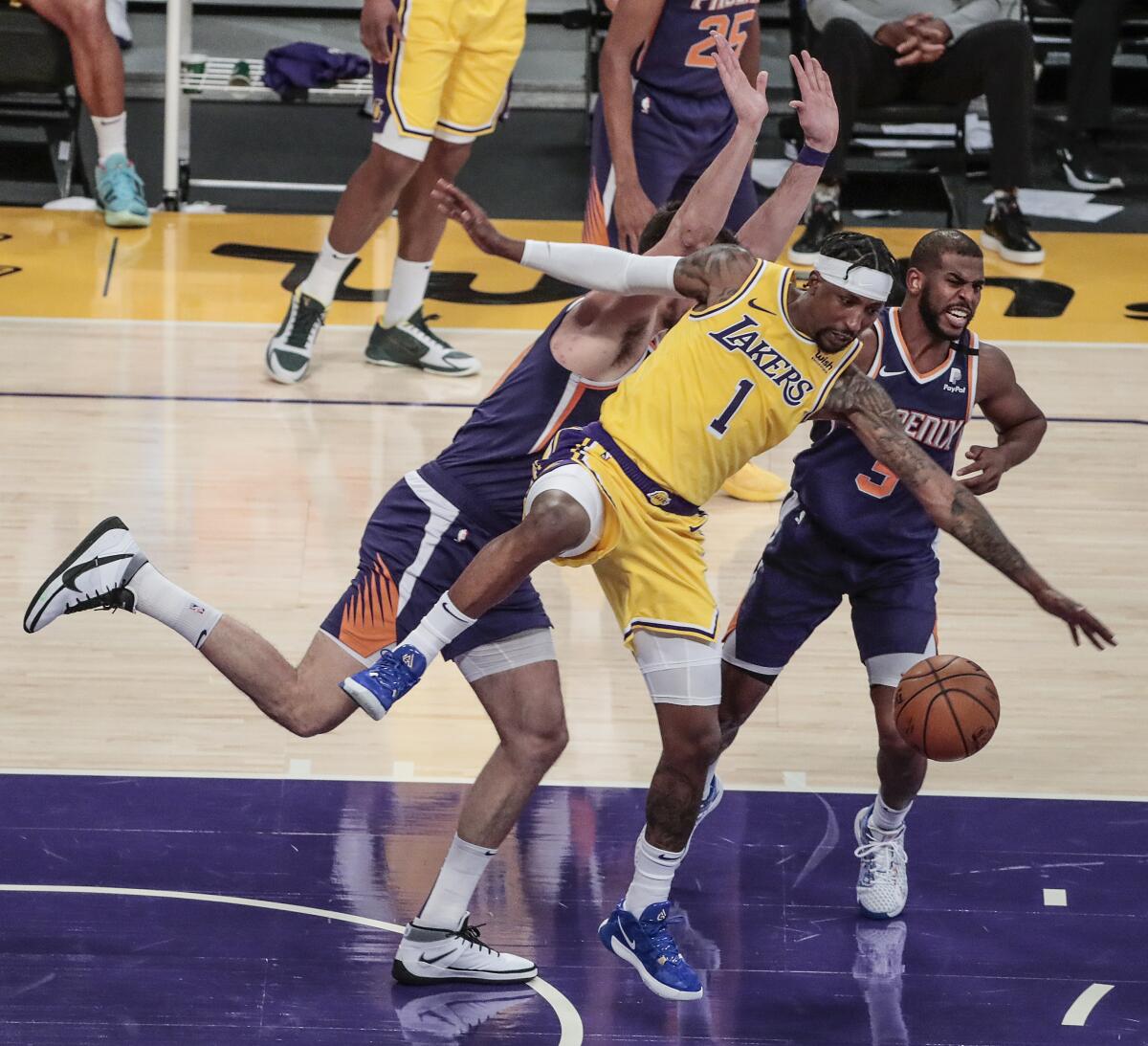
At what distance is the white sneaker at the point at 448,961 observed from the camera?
4.32 m

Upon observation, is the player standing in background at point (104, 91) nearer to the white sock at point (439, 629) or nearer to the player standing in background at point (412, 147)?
the player standing in background at point (412, 147)

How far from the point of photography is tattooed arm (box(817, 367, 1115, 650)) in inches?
168

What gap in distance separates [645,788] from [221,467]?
2.74 meters

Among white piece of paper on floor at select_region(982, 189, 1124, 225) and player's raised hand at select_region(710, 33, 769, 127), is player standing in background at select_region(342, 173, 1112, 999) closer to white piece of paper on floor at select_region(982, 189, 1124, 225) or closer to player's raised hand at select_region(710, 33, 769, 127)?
player's raised hand at select_region(710, 33, 769, 127)

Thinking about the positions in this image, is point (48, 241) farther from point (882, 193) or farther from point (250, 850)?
point (250, 850)

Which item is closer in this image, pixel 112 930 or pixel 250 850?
pixel 112 930

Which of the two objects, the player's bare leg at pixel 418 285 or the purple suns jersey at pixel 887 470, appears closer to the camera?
the purple suns jersey at pixel 887 470

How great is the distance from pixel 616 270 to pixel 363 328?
4833mm

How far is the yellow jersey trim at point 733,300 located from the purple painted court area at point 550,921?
1.45 m

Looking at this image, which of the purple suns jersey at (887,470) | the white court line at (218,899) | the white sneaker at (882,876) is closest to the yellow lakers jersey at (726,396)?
the purple suns jersey at (887,470)

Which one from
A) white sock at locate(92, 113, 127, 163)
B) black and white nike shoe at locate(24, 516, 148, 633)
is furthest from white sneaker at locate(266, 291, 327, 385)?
black and white nike shoe at locate(24, 516, 148, 633)

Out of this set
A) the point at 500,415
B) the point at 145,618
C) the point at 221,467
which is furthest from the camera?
the point at 221,467

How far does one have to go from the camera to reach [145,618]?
625cm

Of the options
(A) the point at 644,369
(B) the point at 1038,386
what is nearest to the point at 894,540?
(A) the point at 644,369
